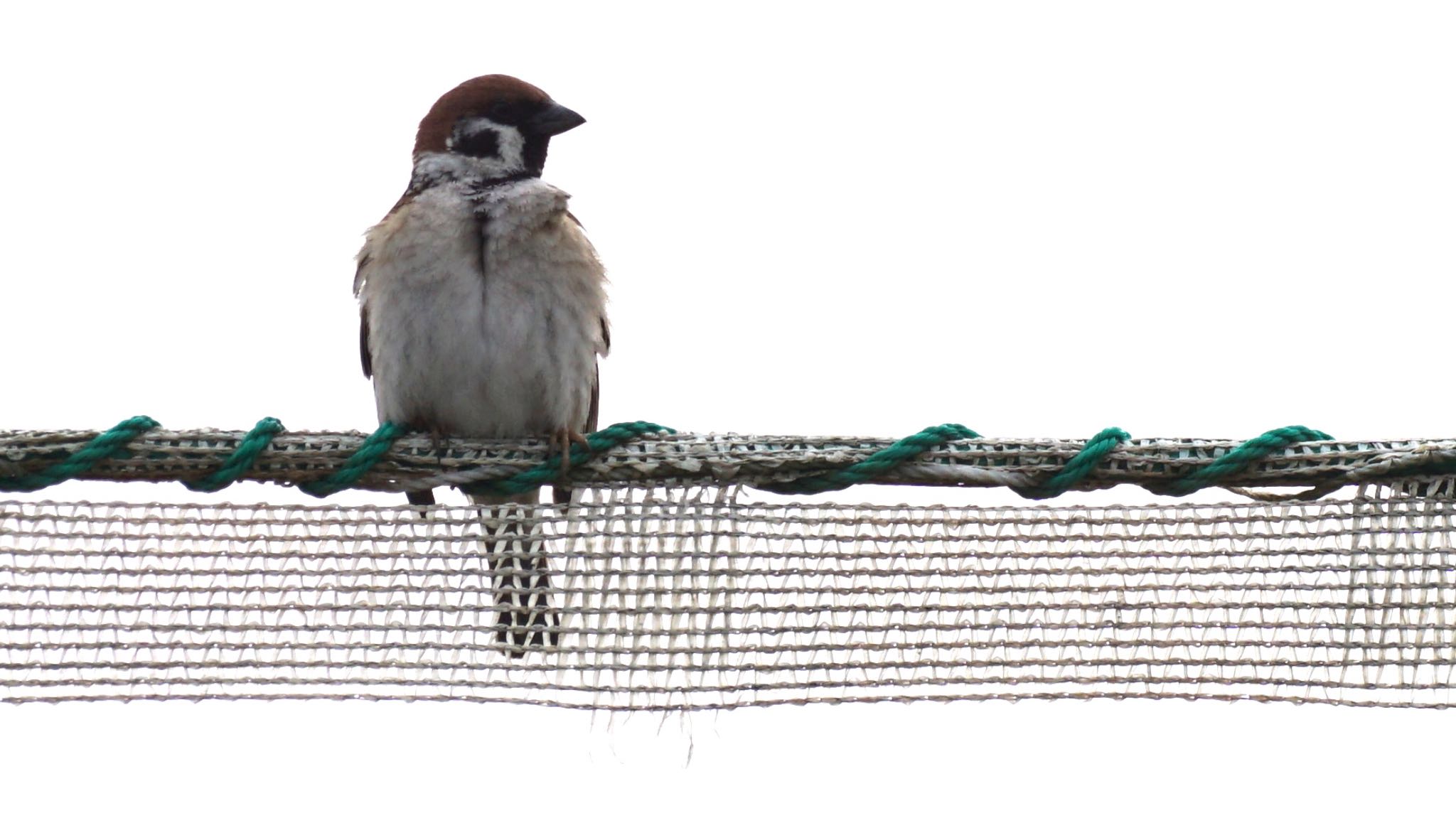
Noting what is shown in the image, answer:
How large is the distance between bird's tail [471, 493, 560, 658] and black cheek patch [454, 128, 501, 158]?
171cm

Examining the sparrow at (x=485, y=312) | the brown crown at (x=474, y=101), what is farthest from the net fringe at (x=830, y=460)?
the brown crown at (x=474, y=101)

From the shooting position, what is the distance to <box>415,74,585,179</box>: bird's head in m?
4.50

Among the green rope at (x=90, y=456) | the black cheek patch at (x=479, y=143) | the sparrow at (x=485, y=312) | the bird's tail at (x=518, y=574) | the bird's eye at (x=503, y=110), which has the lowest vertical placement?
the bird's tail at (x=518, y=574)

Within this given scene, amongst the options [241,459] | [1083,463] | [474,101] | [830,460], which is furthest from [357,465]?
[474,101]

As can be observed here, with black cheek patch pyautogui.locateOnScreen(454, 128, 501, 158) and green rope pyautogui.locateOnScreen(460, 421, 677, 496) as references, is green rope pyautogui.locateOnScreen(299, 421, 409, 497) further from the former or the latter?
black cheek patch pyautogui.locateOnScreen(454, 128, 501, 158)

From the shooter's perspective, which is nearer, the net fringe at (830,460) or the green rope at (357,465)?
the net fringe at (830,460)

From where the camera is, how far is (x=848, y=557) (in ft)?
8.91

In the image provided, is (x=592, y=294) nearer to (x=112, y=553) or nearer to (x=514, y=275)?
(x=514, y=275)

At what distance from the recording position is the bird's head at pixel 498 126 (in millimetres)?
4496

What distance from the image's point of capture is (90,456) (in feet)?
8.64

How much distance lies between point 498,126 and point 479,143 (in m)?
0.08

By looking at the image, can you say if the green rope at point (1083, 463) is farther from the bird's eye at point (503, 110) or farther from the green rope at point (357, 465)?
the bird's eye at point (503, 110)

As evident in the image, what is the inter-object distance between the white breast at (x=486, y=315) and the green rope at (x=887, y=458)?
148 cm

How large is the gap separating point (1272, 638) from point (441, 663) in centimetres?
138
